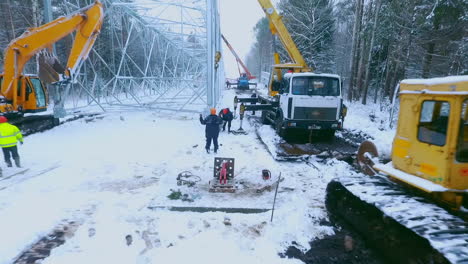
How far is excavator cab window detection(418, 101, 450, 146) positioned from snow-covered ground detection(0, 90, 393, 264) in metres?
2.17

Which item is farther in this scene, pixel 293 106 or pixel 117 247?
pixel 293 106

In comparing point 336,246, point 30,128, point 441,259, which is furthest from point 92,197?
point 30,128

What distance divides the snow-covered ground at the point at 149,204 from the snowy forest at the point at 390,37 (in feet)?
40.7

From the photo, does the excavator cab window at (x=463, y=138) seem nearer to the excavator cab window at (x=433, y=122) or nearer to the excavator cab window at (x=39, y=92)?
the excavator cab window at (x=433, y=122)

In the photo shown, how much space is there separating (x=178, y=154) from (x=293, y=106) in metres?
4.34

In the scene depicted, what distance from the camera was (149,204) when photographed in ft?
18.7

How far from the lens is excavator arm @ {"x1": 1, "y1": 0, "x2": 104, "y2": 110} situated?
35.4ft

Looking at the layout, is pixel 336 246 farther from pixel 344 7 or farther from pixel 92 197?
pixel 344 7

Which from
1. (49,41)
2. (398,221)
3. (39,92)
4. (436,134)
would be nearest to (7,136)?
(49,41)

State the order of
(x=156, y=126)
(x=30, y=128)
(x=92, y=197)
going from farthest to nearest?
(x=156, y=126)
(x=30, y=128)
(x=92, y=197)

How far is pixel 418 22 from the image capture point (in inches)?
632

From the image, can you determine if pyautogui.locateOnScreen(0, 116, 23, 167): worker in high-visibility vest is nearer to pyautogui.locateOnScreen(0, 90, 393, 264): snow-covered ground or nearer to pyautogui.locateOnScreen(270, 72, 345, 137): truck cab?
pyautogui.locateOnScreen(0, 90, 393, 264): snow-covered ground

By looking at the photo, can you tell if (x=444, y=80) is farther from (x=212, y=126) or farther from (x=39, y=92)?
(x=39, y=92)

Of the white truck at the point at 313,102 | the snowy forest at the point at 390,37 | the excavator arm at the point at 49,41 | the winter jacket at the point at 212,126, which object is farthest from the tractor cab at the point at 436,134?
the snowy forest at the point at 390,37
